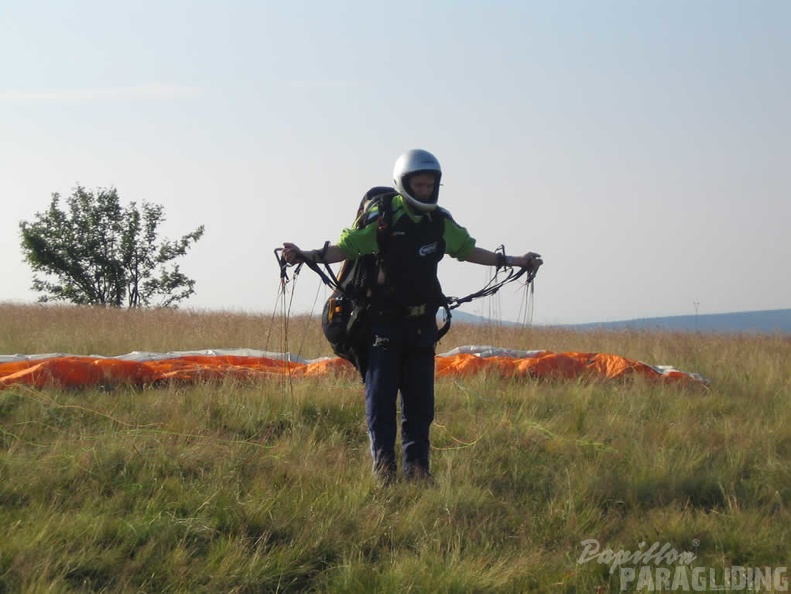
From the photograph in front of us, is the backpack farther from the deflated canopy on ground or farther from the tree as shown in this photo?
the tree

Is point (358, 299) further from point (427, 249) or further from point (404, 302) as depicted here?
point (427, 249)

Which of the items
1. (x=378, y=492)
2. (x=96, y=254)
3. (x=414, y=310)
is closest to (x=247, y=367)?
(x=414, y=310)

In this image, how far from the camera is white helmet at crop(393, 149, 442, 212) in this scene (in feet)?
16.2

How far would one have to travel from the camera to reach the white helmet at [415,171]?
4930 mm

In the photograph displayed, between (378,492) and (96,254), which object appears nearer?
(378,492)

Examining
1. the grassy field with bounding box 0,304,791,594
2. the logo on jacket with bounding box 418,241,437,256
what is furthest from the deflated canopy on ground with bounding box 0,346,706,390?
the logo on jacket with bounding box 418,241,437,256

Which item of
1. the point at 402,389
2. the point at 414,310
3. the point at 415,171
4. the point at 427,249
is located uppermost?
the point at 415,171

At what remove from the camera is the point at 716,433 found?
249 inches

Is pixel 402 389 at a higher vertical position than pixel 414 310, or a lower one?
lower

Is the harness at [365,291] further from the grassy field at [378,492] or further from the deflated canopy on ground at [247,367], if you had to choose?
the deflated canopy on ground at [247,367]

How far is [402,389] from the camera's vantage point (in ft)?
16.9

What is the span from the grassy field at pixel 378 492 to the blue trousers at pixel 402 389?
209 millimetres

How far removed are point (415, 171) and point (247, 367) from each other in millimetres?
3565

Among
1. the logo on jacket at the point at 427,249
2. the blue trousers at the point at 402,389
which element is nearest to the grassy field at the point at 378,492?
the blue trousers at the point at 402,389
